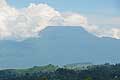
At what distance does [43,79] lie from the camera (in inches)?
7377

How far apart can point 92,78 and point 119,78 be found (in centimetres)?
911

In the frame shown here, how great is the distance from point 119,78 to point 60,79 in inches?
809

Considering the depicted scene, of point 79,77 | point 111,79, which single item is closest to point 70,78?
point 79,77

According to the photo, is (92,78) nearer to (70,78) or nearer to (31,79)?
(70,78)

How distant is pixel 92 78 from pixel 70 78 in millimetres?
11211

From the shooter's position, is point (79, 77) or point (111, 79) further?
point (79, 77)

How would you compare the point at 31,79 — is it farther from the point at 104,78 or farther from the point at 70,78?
the point at 104,78

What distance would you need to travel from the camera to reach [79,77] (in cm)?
19875

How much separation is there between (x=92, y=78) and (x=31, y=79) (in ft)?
79.6

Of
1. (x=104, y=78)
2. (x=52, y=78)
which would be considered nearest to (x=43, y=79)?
(x=52, y=78)

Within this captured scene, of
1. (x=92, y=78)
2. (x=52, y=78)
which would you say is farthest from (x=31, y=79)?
(x=92, y=78)

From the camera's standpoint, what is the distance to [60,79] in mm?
190875

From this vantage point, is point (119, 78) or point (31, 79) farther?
point (31, 79)

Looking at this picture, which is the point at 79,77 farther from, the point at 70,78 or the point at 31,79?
the point at 31,79
